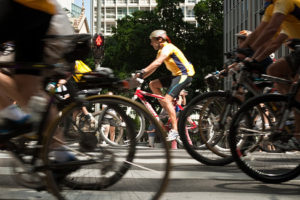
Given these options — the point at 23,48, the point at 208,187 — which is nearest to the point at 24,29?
the point at 23,48

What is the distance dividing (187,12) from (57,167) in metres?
116

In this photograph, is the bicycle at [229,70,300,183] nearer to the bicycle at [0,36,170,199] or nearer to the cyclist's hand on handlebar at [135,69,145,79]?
the bicycle at [0,36,170,199]

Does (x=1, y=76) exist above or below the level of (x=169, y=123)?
above

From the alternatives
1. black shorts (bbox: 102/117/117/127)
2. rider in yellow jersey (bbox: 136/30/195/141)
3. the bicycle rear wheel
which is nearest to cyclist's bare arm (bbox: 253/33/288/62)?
black shorts (bbox: 102/117/117/127)

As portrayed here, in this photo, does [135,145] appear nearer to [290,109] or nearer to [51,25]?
[51,25]

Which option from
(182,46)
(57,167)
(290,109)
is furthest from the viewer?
(182,46)

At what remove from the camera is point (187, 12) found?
384 ft

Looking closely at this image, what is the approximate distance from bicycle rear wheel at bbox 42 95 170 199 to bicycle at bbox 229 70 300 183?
142cm

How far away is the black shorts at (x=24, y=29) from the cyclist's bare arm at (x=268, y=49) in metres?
2.44

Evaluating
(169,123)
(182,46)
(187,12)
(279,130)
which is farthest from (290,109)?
(187,12)

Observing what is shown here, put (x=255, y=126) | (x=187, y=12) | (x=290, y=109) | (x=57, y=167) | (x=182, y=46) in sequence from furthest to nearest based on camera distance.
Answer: (x=187, y=12), (x=182, y=46), (x=255, y=126), (x=290, y=109), (x=57, y=167)

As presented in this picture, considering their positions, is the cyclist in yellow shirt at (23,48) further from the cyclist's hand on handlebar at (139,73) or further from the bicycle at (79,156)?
the cyclist's hand on handlebar at (139,73)

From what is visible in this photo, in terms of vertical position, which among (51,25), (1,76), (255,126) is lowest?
(255,126)

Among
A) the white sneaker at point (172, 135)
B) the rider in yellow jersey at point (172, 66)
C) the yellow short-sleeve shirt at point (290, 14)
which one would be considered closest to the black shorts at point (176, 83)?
the rider in yellow jersey at point (172, 66)
